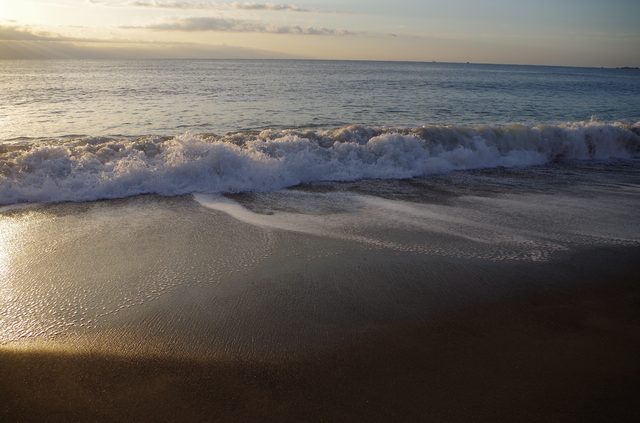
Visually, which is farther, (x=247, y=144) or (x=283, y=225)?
(x=247, y=144)

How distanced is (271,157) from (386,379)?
8.04 m

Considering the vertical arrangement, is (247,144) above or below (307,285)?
above

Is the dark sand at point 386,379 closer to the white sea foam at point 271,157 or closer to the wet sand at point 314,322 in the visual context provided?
the wet sand at point 314,322

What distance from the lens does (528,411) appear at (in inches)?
125

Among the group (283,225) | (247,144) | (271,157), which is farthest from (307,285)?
(247,144)

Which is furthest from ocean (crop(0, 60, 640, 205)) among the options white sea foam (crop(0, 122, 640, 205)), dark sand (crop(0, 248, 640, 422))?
dark sand (crop(0, 248, 640, 422))

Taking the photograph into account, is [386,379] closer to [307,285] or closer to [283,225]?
[307,285]

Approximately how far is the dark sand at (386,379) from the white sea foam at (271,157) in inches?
226

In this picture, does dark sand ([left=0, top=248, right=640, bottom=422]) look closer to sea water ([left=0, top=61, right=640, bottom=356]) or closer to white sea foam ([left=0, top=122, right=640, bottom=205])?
sea water ([left=0, top=61, right=640, bottom=356])

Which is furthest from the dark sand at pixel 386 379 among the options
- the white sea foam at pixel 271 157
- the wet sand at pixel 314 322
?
the white sea foam at pixel 271 157

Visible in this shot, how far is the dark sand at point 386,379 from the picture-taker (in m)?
3.15

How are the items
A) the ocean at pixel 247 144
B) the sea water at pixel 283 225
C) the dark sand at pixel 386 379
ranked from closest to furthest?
the dark sand at pixel 386 379 → the sea water at pixel 283 225 → the ocean at pixel 247 144

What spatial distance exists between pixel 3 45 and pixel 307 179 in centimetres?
14751

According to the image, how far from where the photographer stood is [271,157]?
35.8ft
